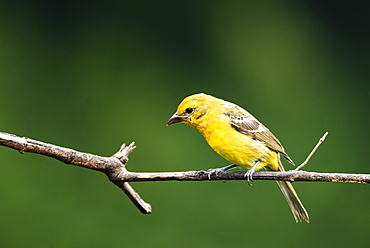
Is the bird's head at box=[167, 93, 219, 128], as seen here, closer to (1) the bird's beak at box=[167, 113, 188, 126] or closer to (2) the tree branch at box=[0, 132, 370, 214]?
(1) the bird's beak at box=[167, 113, 188, 126]

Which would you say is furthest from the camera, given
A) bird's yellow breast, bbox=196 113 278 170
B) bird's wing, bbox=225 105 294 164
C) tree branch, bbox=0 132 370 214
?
bird's wing, bbox=225 105 294 164

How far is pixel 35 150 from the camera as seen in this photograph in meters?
2.00

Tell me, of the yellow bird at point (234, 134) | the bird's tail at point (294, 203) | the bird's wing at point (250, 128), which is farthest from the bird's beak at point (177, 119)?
the bird's tail at point (294, 203)

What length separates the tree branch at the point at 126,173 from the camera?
1.90 m

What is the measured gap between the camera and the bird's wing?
8.29 feet

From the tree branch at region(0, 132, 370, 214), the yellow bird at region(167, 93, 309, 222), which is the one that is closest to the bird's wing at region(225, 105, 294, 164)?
the yellow bird at region(167, 93, 309, 222)

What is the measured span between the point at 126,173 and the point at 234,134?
1.91 ft

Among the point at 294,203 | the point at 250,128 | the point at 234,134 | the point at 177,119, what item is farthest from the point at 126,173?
the point at 294,203

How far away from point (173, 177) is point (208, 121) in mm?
510

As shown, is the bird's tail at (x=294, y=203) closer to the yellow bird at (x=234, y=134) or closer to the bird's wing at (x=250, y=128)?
the yellow bird at (x=234, y=134)

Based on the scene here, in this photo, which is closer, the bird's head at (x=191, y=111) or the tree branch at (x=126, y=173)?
the tree branch at (x=126, y=173)

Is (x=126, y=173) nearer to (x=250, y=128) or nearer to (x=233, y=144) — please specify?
(x=233, y=144)

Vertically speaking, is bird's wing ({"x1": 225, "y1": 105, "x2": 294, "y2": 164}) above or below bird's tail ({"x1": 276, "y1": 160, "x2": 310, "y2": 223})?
above

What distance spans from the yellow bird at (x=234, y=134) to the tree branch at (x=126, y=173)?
0.18 metres
